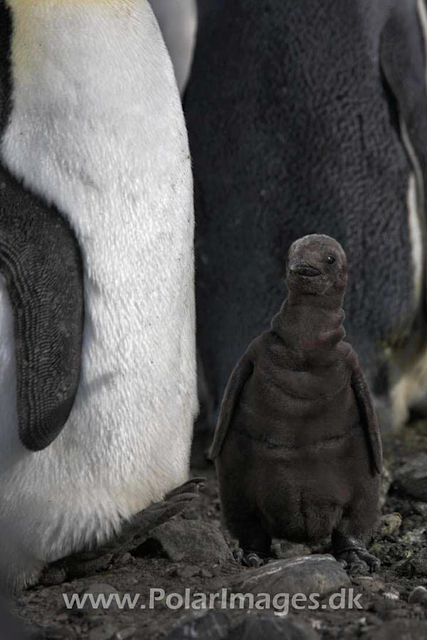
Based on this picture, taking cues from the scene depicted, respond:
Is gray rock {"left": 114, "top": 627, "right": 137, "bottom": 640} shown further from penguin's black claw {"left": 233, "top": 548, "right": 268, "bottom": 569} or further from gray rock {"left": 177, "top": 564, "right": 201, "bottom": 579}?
penguin's black claw {"left": 233, "top": 548, "right": 268, "bottom": 569}

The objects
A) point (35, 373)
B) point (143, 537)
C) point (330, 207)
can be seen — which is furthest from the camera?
point (330, 207)

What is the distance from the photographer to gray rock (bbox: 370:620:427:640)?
7.02 feet

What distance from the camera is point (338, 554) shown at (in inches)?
111

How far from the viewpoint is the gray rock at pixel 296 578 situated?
2.40 meters

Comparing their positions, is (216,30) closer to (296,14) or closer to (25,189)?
(296,14)

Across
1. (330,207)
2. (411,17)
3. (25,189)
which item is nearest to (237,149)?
(330,207)

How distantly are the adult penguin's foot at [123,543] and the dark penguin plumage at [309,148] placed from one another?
67.4 inches

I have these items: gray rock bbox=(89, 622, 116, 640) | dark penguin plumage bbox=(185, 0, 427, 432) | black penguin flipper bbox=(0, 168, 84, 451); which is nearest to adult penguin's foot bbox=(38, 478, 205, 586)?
black penguin flipper bbox=(0, 168, 84, 451)

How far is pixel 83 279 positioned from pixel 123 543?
0.61 m

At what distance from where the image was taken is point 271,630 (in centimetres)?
209

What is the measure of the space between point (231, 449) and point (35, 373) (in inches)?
20.1

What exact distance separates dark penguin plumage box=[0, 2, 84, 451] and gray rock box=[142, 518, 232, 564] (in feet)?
1.38

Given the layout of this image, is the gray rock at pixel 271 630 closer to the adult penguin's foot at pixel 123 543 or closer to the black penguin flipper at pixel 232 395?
the adult penguin's foot at pixel 123 543

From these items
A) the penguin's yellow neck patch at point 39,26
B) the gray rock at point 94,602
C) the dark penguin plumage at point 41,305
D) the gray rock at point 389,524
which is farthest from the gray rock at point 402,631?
the penguin's yellow neck patch at point 39,26
